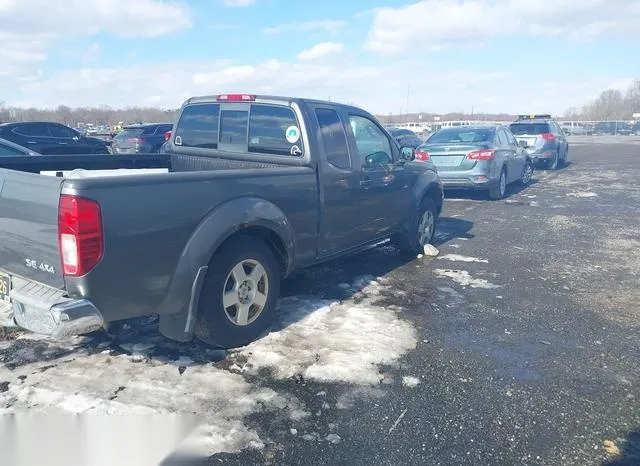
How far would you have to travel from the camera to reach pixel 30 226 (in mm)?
3352

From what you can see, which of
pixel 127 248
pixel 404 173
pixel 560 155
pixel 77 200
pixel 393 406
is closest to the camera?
pixel 77 200

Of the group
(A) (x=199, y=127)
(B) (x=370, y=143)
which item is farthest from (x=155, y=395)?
(B) (x=370, y=143)

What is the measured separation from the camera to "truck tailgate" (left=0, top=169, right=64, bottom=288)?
320 cm

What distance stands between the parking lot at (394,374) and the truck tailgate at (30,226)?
2.64 ft

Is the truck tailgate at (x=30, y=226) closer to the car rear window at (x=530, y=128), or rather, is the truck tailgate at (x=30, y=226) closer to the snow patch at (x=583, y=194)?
the snow patch at (x=583, y=194)

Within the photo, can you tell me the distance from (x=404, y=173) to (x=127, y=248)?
4.03 metres

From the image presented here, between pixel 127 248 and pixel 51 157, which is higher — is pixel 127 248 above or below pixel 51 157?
below

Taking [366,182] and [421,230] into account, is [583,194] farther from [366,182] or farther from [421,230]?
[366,182]

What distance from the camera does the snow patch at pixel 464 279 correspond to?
6.09m

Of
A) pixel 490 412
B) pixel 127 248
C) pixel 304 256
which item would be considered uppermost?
pixel 127 248

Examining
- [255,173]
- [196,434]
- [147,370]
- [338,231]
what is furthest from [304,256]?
[196,434]

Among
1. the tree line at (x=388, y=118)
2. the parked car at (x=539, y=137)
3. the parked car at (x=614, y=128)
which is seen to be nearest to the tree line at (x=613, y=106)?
the tree line at (x=388, y=118)

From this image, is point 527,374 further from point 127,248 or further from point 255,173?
point 127,248

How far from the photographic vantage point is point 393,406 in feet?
11.4
